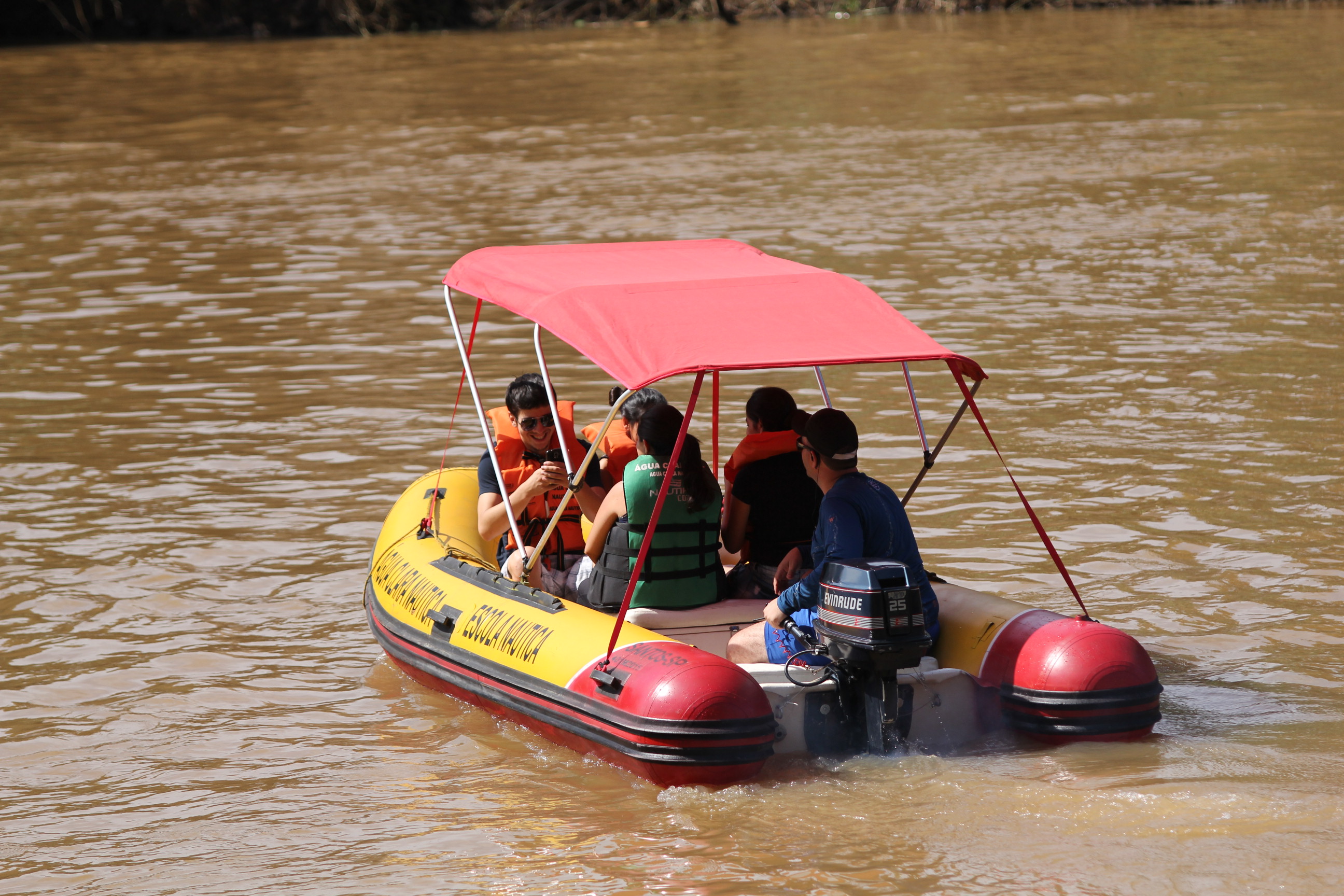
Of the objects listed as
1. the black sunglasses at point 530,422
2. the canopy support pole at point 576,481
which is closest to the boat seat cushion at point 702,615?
the canopy support pole at point 576,481

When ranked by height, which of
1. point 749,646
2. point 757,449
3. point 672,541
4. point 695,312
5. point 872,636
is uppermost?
point 695,312

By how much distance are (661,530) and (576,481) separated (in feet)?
1.20

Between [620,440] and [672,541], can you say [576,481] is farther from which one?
[620,440]

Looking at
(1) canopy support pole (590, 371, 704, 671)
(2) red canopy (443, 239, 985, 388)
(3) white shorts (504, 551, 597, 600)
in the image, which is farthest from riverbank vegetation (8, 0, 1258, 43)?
(1) canopy support pole (590, 371, 704, 671)

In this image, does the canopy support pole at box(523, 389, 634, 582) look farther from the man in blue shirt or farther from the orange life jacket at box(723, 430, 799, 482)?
the man in blue shirt

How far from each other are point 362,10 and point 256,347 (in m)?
26.3

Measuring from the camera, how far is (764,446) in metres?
5.73

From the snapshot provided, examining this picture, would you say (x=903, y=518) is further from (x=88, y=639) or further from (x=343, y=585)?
(x=88, y=639)

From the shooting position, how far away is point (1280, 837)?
4.44m

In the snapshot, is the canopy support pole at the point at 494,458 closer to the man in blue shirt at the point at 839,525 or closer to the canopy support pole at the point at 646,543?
the canopy support pole at the point at 646,543

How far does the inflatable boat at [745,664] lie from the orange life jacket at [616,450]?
462mm

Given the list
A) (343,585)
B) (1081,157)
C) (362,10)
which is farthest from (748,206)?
(362,10)

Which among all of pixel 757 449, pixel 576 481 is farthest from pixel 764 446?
pixel 576 481

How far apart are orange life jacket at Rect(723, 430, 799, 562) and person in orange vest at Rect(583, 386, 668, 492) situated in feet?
1.19
